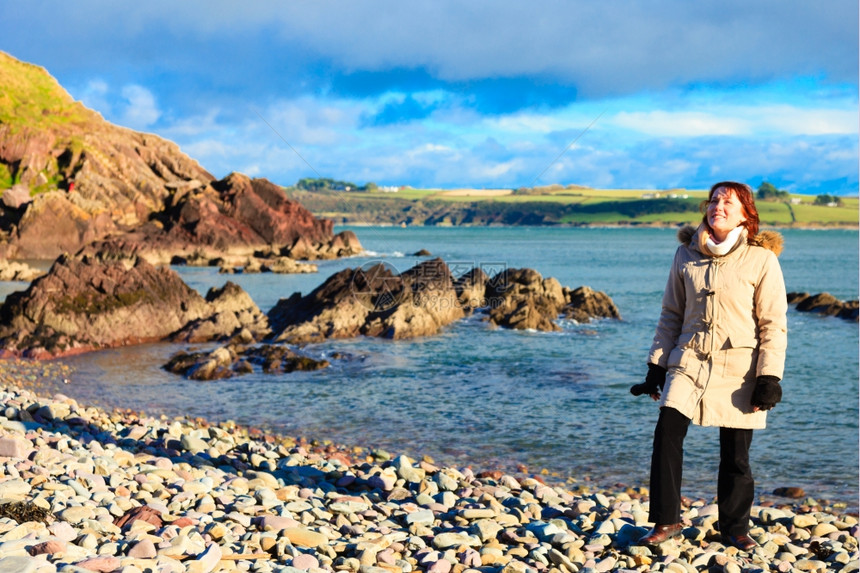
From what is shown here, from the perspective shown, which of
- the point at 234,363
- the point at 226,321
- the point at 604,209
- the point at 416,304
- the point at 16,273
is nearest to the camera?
the point at 234,363

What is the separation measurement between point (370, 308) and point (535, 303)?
678 centimetres

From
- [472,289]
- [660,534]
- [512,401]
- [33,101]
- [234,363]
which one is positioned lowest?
[512,401]

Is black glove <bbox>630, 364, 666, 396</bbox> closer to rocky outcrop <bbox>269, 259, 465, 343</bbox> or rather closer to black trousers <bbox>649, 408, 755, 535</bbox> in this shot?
black trousers <bbox>649, 408, 755, 535</bbox>

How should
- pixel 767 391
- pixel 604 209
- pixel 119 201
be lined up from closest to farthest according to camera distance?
pixel 767 391, pixel 119 201, pixel 604 209

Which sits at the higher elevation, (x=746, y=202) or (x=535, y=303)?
(x=746, y=202)

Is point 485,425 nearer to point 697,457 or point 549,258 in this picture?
point 697,457

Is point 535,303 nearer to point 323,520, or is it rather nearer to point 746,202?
point 323,520

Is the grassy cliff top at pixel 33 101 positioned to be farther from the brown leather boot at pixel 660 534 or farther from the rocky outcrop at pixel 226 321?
the brown leather boot at pixel 660 534

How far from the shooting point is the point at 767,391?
5867 mm

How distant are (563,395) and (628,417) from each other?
226 centimetres

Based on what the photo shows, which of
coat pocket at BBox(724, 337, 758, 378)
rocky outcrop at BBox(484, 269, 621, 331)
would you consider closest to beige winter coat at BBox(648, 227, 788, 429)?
coat pocket at BBox(724, 337, 758, 378)

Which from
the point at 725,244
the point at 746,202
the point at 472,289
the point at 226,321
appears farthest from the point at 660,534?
the point at 472,289

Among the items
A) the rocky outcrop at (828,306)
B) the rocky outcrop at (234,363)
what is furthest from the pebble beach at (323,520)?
the rocky outcrop at (828,306)

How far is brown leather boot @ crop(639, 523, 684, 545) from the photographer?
21.1ft
